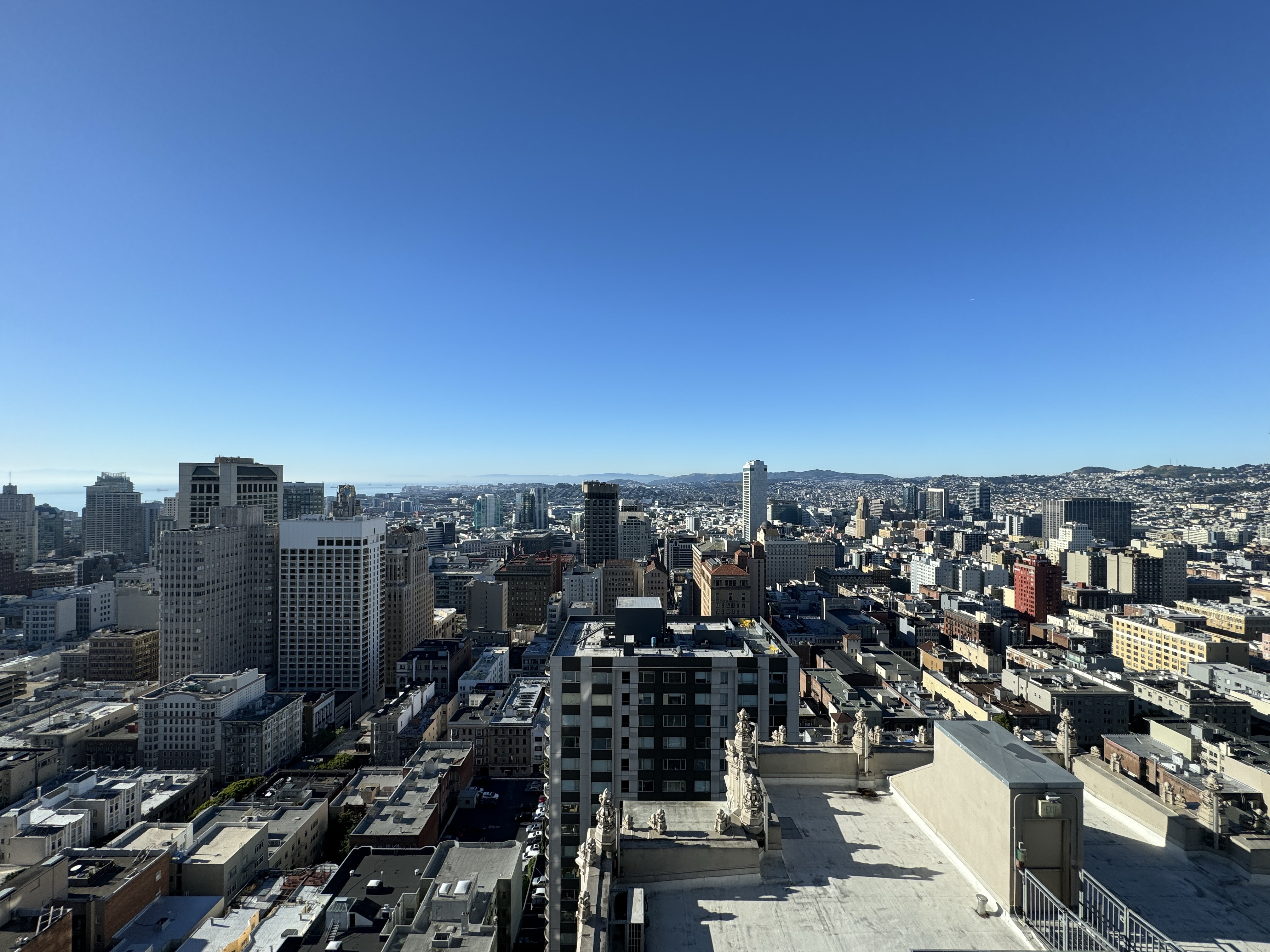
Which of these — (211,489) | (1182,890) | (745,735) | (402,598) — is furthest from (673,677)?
(211,489)

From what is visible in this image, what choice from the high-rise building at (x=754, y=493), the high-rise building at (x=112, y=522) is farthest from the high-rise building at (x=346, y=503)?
the high-rise building at (x=754, y=493)

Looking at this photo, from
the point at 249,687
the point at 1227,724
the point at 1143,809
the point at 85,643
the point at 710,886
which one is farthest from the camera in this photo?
the point at 85,643

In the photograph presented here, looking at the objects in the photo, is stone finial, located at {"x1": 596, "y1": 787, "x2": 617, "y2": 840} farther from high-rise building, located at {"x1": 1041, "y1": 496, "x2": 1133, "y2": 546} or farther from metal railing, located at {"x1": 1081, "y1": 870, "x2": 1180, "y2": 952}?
high-rise building, located at {"x1": 1041, "y1": 496, "x2": 1133, "y2": 546}

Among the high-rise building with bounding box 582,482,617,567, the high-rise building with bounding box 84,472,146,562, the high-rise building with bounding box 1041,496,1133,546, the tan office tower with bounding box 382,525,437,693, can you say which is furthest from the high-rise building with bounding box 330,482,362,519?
the high-rise building with bounding box 1041,496,1133,546

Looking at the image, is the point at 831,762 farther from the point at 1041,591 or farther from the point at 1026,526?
the point at 1026,526

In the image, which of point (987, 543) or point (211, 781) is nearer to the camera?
point (211, 781)

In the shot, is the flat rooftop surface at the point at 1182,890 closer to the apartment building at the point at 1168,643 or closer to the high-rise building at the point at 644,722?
the high-rise building at the point at 644,722

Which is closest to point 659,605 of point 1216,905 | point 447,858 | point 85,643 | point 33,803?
point 447,858

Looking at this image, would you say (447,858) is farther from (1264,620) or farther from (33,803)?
(1264,620)
